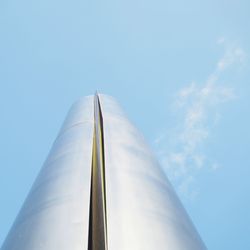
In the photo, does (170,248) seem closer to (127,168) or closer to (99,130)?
(127,168)

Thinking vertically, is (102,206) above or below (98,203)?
below

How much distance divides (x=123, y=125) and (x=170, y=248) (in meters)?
3.38

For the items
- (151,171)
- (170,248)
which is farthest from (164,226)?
(151,171)

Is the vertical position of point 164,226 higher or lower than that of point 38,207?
lower

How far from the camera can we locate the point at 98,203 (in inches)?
131

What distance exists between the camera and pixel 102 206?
315 cm

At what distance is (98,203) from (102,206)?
0.18 metres

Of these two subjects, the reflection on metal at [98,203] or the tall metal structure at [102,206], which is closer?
the tall metal structure at [102,206]

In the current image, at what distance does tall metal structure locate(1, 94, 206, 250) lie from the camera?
2494 mm

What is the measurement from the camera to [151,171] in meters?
3.98

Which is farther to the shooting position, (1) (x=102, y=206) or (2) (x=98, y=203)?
(2) (x=98, y=203)

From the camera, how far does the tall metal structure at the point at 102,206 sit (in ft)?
8.18

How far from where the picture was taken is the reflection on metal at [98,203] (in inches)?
118

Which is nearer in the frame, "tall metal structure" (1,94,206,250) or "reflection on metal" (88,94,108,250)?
"tall metal structure" (1,94,206,250)
